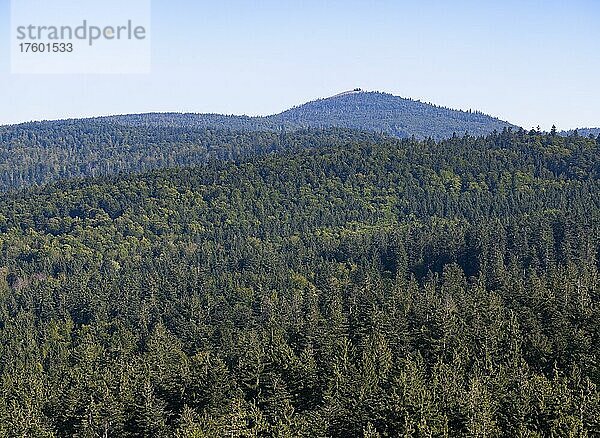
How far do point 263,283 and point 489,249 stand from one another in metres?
41.1

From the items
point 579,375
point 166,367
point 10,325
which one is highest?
point 579,375

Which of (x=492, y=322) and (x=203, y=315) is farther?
(x=203, y=315)

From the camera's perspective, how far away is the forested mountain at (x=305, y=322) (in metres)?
58.6

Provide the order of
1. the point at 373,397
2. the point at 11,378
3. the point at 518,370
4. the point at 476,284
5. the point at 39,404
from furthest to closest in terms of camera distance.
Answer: the point at 476,284, the point at 11,378, the point at 39,404, the point at 518,370, the point at 373,397

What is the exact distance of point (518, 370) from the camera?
65.1 meters

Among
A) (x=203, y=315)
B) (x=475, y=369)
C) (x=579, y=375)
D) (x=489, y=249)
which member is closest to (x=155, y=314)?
(x=203, y=315)

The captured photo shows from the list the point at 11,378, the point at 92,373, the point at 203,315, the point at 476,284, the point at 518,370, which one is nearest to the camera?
the point at 518,370

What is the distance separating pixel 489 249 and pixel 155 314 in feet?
194

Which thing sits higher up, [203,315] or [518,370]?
[518,370]

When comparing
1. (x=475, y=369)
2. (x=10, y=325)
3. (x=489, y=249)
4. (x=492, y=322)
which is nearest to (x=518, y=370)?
(x=475, y=369)

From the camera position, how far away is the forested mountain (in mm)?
58594

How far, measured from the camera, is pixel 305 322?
83.6 metres

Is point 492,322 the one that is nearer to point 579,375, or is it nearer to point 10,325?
point 579,375

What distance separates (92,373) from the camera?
3282 inches
